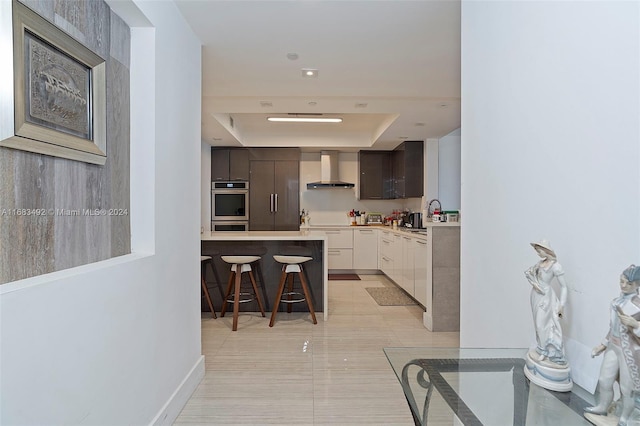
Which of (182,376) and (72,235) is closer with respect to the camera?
(72,235)

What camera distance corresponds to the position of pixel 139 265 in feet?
5.50

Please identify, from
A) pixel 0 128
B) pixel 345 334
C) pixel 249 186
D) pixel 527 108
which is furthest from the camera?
pixel 249 186

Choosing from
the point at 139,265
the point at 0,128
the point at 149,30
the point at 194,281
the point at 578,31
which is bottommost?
the point at 194,281

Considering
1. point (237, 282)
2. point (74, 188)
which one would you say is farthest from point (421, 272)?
point (74, 188)

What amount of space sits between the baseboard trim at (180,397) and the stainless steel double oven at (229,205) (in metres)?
4.11

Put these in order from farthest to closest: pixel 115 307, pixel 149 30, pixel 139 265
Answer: pixel 149 30
pixel 139 265
pixel 115 307

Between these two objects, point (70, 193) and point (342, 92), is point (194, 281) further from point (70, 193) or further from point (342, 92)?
point (342, 92)

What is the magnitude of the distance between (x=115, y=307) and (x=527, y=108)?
5.86 feet

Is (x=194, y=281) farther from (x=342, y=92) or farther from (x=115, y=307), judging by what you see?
(x=342, y=92)

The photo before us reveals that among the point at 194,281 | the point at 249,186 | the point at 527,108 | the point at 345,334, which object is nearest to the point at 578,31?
the point at 527,108

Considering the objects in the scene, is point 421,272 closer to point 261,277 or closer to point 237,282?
point 261,277

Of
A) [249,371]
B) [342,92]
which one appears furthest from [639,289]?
[342,92]

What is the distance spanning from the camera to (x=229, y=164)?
21.8 ft

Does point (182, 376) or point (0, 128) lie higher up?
point (0, 128)
